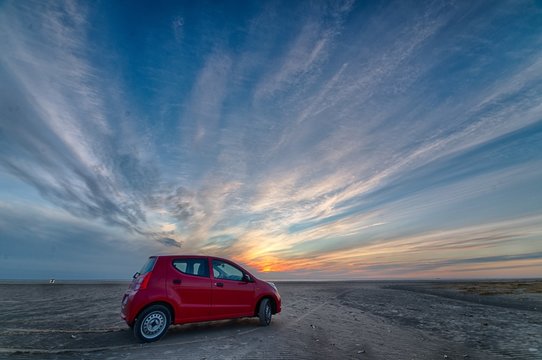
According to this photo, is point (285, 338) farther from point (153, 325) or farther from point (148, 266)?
point (148, 266)

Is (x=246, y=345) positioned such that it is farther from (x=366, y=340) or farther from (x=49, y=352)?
(x=49, y=352)

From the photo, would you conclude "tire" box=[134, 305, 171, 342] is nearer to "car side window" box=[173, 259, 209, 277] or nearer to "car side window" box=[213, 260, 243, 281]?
"car side window" box=[173, 259, 209, 277]

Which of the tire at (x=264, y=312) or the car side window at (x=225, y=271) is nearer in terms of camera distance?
the car side window at (x=225, y=271)

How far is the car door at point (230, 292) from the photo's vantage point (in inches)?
341

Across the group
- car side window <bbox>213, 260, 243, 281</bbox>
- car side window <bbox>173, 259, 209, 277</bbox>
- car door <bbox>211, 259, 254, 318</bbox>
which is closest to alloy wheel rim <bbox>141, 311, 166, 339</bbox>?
car side window <bbox>173, 259, 209, 277</bbox>

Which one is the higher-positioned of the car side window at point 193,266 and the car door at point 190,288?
the car side window at point 193,266

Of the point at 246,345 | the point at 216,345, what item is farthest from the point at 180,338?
the point at 246,345

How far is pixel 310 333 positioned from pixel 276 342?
1.64 metres

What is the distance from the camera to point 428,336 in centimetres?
889

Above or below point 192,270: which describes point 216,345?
below

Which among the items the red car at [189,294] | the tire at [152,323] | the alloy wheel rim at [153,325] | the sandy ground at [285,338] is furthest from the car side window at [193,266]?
the sandy ground at [285,338]

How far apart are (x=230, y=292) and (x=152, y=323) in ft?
7.38

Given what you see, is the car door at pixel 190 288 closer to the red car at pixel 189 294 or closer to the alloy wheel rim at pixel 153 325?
the red car at pixel 189 294

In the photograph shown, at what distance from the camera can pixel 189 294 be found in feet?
26.6
